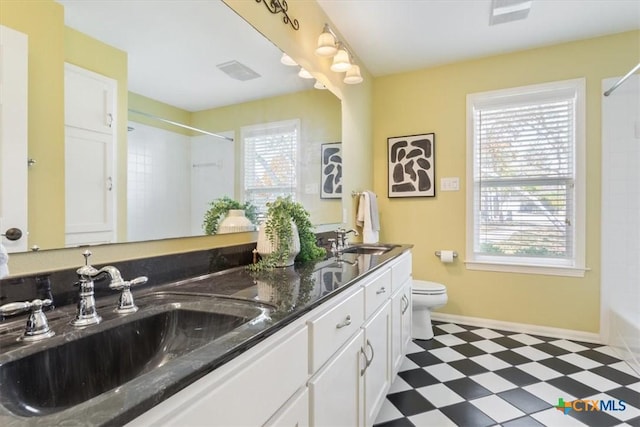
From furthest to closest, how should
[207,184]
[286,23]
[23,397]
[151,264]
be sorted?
[286,23] < [207,184] < [151,264] < [23,397]

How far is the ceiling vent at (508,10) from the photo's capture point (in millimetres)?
2129

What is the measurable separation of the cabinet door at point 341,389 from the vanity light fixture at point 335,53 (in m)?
1.68

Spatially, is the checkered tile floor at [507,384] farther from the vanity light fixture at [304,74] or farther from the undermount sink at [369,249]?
the vanity light fixture at [304,74]

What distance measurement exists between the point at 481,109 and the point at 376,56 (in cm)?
105

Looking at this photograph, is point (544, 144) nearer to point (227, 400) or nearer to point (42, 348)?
point (227, 400)

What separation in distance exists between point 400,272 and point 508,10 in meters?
1.90

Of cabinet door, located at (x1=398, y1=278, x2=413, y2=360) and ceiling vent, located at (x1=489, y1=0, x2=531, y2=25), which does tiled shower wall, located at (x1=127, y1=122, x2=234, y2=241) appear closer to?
cabinet door, located at (x1=398, y1=278, x2=413, y2=360)

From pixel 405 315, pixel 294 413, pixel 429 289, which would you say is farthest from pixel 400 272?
pixel 294 413

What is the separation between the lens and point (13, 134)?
2.49ft

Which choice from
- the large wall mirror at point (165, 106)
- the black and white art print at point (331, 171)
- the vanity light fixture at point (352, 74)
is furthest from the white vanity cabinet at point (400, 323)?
the vanity light fixture at point (352, 74)

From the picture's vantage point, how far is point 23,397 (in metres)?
0.55

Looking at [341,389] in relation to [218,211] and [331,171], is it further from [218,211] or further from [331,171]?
[331,171]

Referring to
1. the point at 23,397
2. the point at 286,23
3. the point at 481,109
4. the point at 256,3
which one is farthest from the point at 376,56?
the point at 23,397

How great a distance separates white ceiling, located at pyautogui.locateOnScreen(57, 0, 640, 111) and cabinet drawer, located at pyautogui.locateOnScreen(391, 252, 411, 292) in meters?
1.20
